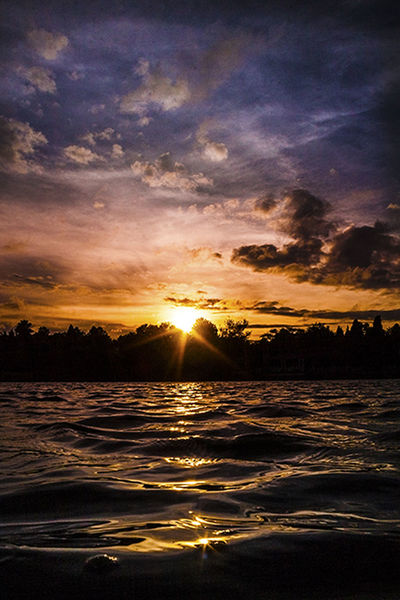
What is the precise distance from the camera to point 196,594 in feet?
6.76

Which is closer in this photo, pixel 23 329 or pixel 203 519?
pixel 203 519

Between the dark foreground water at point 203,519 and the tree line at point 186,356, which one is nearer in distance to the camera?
the dark foreground water at point 203,519

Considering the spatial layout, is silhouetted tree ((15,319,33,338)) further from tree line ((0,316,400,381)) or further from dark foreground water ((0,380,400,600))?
dark foreground water ((0,380,400,600))

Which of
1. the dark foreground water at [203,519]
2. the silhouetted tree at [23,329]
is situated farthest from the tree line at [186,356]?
the dark foreground water at [203,519]

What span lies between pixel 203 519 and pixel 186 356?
124 metres

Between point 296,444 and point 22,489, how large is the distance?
12.7 feet

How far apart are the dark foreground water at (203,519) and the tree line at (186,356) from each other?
10745 centimetres

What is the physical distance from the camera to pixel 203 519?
10.3 ft

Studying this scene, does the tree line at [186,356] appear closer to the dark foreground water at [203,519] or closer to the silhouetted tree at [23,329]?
the silhouetted tree at [23,329]

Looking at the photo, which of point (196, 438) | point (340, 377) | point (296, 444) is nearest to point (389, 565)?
point (296, 444)

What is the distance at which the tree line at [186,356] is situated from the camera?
117562 millimetres

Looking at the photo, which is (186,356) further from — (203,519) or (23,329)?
(203,519)

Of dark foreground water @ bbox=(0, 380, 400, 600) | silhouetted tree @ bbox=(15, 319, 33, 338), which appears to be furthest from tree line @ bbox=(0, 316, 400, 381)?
dark foreground water @ bbox=(0, 380, 400, 600)

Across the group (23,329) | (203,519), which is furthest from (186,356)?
(203,519)
